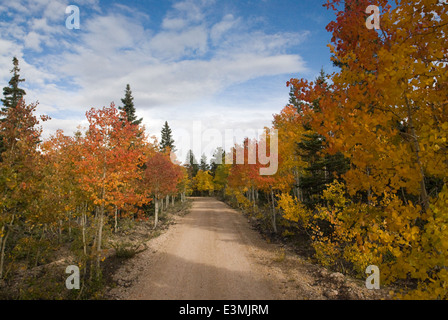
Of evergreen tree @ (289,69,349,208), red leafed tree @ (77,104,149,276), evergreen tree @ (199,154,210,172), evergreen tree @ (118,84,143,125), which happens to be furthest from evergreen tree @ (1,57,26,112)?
evergreen tree @ (199,154,210,172)

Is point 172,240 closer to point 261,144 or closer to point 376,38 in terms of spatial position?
point 261,144

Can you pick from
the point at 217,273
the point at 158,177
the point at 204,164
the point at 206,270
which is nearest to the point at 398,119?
the point at 217,273

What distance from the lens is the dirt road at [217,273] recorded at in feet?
24.8

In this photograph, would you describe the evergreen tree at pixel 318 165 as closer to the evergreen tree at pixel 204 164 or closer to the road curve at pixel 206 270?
the road curve at pixel 206 270

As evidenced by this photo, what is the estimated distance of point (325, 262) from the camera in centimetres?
936

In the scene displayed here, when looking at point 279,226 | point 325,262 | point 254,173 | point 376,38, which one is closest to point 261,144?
point 254,173

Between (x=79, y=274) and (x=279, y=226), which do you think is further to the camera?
(x=279, y=226)

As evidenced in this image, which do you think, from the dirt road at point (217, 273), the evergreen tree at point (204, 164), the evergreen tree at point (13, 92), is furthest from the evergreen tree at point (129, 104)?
the evergreen tree at point (204, 164)

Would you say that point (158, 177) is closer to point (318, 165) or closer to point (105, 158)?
point (105, 158)

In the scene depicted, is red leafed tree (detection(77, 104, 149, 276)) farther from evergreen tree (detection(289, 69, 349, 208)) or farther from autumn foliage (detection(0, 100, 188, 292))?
evergreen tree (detection(289, 69, 349, 208))

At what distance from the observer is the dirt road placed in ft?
24.8

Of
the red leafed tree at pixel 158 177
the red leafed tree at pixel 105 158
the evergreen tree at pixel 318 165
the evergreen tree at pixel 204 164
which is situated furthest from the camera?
the evergreen tree at pixel 204 164

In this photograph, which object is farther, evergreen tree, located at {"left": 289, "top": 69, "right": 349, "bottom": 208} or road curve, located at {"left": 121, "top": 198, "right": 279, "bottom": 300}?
evergreen tree, located at {"left": 289, "top": 69, "right": 349, "bottom": 208}
